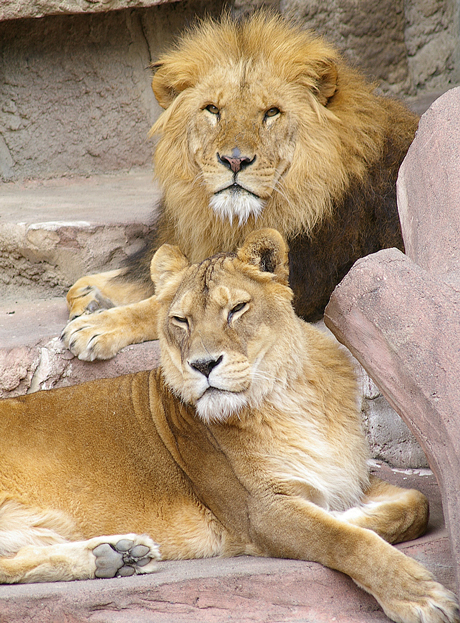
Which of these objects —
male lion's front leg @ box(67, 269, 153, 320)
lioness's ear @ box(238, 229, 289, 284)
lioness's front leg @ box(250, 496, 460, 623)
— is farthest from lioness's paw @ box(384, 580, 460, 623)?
male lion's front leg @ box(67, 269, 153, 320)

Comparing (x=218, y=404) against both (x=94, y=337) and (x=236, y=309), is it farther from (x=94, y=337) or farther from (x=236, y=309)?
(x=94, y=337)

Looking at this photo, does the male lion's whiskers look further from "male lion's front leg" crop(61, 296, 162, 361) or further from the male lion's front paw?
the male lion's front paw

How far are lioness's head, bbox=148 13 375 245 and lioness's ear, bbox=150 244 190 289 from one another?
1.84 ft

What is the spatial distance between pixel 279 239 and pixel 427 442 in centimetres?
85

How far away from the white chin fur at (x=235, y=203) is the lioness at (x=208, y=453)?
1.72ft

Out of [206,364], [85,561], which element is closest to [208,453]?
[206,364]

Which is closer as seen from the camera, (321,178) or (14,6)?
(321,178)

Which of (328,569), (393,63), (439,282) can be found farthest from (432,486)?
(393,63)

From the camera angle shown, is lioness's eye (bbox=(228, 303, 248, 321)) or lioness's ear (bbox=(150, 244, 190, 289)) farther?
lioness's ear (bbox=(150, 244, 190, 289))

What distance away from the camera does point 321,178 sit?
352cm

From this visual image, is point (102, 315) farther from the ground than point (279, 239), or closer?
closer

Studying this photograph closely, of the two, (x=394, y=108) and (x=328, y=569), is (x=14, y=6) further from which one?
(x=328, y=569)

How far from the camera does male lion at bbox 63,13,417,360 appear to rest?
3400 mm

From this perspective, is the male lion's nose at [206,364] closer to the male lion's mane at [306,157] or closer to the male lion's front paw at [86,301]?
the male lion's mane at [306,157]
